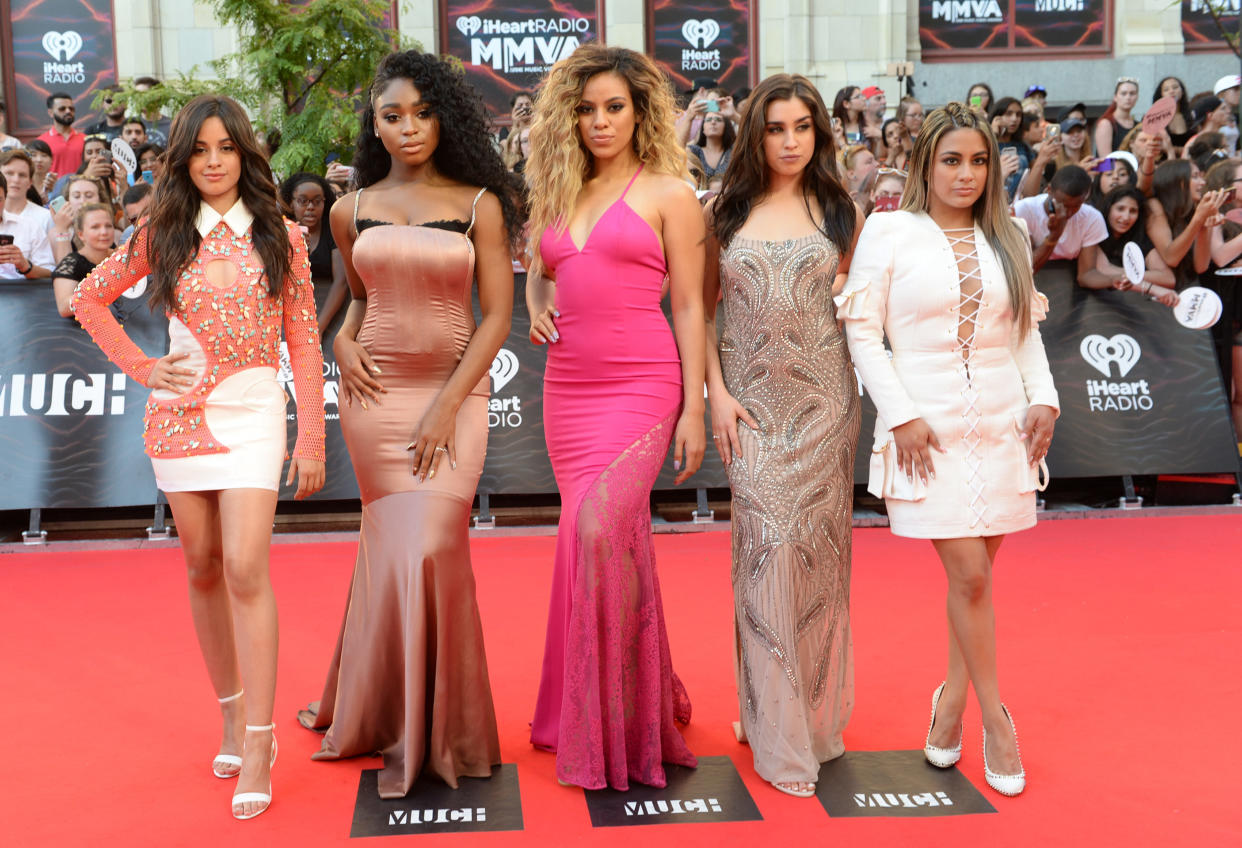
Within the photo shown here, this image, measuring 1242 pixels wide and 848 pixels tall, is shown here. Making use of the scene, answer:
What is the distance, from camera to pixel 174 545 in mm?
6992

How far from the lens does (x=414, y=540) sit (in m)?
3.67

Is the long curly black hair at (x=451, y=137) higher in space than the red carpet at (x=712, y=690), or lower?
higher

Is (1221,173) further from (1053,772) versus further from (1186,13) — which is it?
(1186,13)

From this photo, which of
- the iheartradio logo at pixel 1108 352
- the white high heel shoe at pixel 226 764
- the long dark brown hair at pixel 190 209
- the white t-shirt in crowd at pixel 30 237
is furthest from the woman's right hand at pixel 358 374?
the iheartradio logo at pixel 1108 352

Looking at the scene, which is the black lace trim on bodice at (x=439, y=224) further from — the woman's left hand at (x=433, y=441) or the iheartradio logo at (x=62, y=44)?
the iheartradio logo at (x=62, y=44)

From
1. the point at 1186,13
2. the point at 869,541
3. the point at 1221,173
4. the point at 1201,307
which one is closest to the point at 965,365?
the point at 869,541

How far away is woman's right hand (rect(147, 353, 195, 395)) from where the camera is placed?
3.55 m

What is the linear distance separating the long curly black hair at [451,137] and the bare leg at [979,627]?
1.68 meters

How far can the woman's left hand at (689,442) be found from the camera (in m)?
3.64

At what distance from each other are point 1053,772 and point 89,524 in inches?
229

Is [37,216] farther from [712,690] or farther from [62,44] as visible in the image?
[62,44]

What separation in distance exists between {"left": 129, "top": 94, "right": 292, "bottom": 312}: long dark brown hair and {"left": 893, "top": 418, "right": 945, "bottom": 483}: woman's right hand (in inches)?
74.8

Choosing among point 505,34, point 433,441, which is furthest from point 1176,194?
point 505,34

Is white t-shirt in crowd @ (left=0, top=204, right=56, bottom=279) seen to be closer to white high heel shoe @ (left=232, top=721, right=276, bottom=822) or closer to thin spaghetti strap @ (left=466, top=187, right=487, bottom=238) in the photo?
thin spaghetti strap @ (left=466, top=187, right=487, bottom=238)
